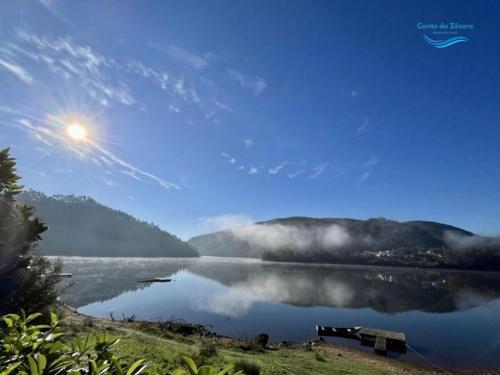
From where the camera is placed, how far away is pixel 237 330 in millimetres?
37281

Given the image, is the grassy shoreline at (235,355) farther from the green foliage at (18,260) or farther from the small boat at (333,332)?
the small boat at (333,332)

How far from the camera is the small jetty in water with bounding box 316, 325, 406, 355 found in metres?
31.9

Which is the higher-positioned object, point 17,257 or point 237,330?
point 17,257

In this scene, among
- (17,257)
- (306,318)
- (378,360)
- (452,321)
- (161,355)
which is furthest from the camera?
(452,321)

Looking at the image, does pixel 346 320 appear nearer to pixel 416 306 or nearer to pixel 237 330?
pixel 237 330

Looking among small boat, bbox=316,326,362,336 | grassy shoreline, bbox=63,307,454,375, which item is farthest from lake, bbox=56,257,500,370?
grassy shoreline, bbox=63,307,454,375

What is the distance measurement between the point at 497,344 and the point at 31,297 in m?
53.1

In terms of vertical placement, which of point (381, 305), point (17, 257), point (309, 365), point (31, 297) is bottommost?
point (381, 305)

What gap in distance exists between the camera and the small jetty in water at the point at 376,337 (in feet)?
105

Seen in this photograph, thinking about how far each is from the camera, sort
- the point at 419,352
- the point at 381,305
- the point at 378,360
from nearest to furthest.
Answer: the point at 378,360, the point at 419,352, the point at 381,305

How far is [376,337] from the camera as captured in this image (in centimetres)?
3422

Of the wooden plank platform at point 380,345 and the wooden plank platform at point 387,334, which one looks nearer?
the wooden plank platform at point 380,345

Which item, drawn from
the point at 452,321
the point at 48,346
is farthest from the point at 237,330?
the point at 452,321

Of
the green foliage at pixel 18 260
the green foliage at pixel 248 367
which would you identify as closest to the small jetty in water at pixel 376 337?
the green foliage at pixel 248 367
